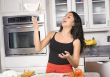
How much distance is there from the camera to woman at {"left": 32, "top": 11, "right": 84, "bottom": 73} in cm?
173

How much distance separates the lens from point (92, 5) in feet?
11.8

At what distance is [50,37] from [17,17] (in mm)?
1691

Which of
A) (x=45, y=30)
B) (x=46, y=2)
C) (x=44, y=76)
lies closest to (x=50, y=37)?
(x=44, y=76)

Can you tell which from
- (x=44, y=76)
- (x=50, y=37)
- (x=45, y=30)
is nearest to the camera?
(x=44, y=76)

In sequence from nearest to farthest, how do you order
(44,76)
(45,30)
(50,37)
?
(44,76) < (50,37) < (45,30)

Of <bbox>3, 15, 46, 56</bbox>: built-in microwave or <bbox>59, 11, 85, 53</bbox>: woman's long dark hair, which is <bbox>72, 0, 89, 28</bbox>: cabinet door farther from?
<bbox>59, 11, 85, 53</bbox>: woman's long dark hair

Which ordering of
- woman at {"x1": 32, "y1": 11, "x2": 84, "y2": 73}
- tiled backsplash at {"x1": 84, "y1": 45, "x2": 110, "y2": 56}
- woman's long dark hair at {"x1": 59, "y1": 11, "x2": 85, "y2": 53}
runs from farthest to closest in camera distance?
tiled backsplash at {"x1": 84, "y1": 45, "x2": 110, "y2": 56} → woman's long dark hair at {"x1": 59, "y1": 11, "x2": 85, "y2": 53} → woman at {"x1": 32, "y1": 11, "x2": 84, "y2": 73}

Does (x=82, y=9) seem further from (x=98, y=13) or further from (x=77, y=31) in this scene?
(x=77, y=31)

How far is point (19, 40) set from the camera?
354 cm

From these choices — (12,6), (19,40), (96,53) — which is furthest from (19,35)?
(96,53)

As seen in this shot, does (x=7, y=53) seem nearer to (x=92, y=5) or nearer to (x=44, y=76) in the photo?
(x=92, y=5)

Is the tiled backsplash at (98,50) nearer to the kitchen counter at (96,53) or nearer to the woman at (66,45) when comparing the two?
the kitchen counter at (96,53)

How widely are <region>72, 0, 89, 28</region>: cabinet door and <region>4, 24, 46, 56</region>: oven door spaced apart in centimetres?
80

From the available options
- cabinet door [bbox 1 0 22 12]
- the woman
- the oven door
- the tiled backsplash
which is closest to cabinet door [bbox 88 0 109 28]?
the tiled backsplash
